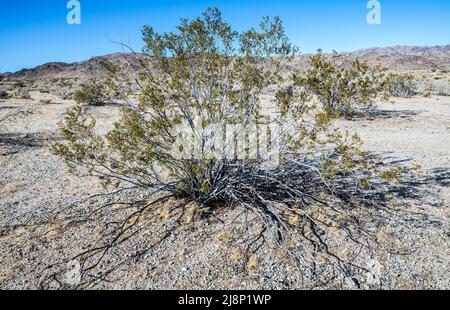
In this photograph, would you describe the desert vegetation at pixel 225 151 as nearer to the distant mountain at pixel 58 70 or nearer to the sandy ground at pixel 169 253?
the sandy ground at pixel 169 253

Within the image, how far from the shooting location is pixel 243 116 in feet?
16.3

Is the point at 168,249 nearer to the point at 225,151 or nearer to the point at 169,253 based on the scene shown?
the point at 169,253

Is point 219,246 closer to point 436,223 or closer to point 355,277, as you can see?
point 355,277

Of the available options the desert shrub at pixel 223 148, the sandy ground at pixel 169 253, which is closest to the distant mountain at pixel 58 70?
the sandy ground at pixel 169 253

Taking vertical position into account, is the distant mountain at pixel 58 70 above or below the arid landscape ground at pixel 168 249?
above

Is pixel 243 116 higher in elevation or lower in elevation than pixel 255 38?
lower

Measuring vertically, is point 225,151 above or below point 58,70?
below

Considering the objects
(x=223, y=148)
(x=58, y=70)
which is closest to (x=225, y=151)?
(x=223, y=148)

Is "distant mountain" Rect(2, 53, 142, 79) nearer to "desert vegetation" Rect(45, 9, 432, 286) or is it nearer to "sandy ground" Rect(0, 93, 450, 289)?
"sandy ground" Rect(0, 93, 450, 289)
